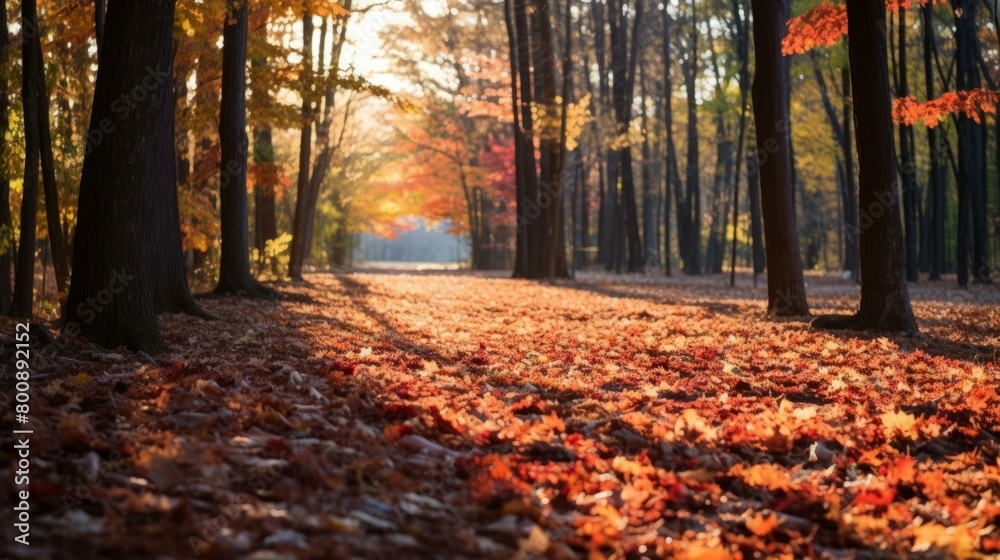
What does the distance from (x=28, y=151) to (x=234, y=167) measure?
4750mm

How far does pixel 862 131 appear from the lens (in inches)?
401

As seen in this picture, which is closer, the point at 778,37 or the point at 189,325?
the point at 189,325

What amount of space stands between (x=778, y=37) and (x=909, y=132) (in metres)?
13.7

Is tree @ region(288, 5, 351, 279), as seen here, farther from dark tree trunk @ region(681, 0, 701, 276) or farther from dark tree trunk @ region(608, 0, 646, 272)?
dark tree trunk @ region(681, 0, 701, 276)

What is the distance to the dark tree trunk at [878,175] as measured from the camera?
10.0m

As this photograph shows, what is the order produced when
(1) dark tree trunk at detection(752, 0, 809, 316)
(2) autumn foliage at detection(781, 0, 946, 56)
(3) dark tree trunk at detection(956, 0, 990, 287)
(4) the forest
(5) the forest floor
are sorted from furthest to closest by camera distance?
(3) dark tree trunk at detection(956, 0, 990, 287) → (1) dark tree trunk at detection(752, 0, 809, 316) → (2) autumn foliage at detection(781, 0, 946, 56) → (4) the forest → (5) the forest floor

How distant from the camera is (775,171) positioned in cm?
1273

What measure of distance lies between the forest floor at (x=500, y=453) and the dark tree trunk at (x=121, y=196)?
1.23ft

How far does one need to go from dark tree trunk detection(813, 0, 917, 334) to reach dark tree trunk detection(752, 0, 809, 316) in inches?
98.3

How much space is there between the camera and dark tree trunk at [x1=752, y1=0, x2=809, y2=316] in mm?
12758

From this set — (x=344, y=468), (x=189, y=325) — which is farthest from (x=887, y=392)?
(x=189, y=325)

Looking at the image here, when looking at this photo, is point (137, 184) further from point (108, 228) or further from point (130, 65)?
point (130, 65)

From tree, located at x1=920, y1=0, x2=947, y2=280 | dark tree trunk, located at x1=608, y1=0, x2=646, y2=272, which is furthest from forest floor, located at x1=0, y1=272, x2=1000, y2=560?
dark tree trunk, located at x1=608, y1=0, x2=646, y2=272

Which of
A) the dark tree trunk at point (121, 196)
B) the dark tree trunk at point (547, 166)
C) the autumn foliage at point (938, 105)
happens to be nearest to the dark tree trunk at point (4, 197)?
the dark tree trunk at point (121, 196)
